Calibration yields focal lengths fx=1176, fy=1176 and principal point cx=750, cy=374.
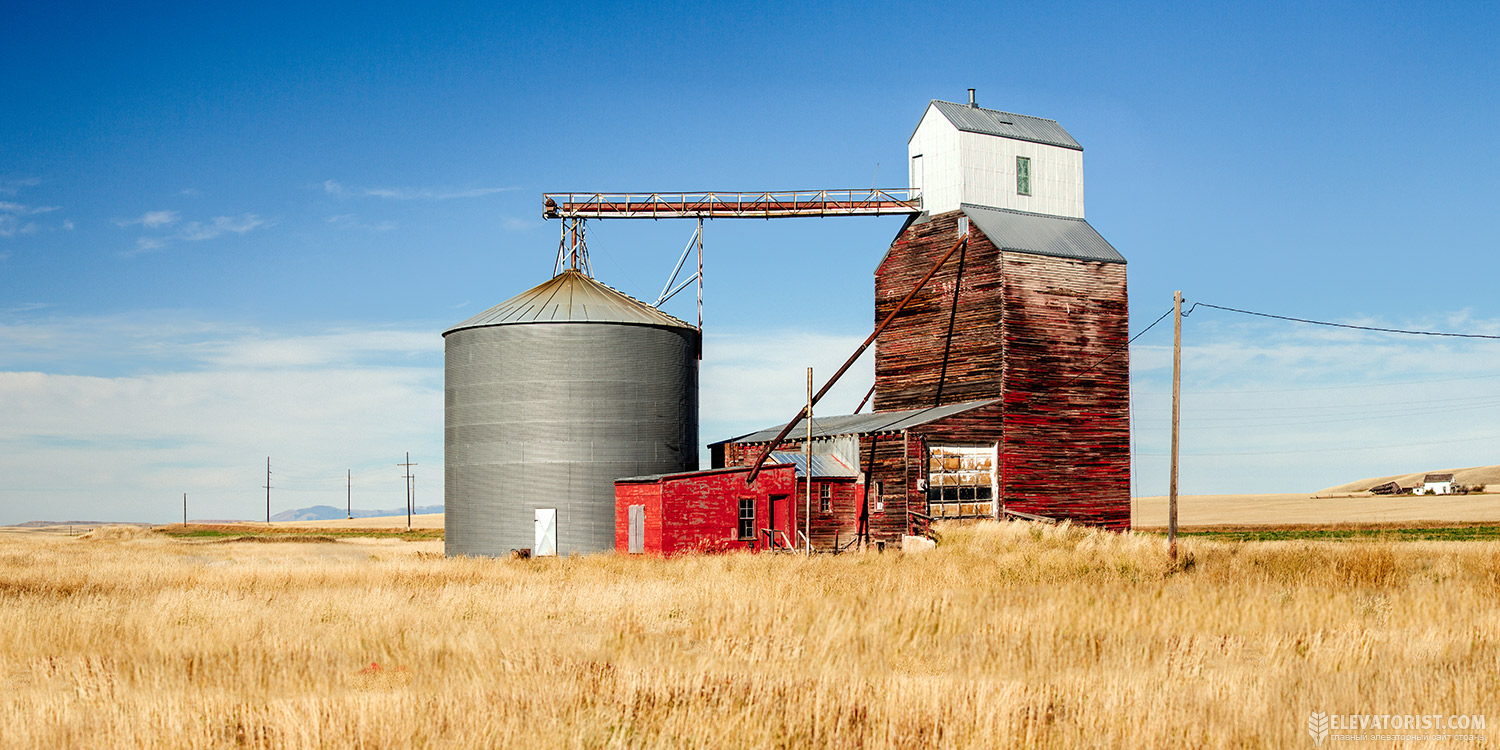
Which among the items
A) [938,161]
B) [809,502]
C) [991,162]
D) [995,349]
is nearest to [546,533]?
[809,502]

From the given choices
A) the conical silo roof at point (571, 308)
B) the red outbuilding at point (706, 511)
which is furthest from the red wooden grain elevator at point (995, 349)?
the conical silo roof at point (571, 308)

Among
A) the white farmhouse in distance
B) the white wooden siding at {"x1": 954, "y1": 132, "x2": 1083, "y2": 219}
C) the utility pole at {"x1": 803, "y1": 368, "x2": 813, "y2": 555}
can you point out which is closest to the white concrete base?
the utility pole at {"x1": 803, "y1": 368, "x2": 813, "y2": 555}

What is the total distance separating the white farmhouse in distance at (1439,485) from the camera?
10462 centimetres

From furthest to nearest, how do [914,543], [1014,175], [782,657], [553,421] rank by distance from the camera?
[1014,175] → [553,421] → [914,543] → [782,657]

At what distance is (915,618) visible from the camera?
575 inches

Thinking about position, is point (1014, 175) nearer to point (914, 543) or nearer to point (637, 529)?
point (914, 543)

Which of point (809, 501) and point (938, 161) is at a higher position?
point (938, 161)

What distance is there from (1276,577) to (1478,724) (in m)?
11.2

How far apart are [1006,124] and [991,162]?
7.50 ft

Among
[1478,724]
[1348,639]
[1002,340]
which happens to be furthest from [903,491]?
[1478,724]

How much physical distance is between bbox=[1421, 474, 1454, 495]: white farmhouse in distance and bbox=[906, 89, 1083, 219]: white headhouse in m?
81.9

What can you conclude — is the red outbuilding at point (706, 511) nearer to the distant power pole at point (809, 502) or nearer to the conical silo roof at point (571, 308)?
the distant power pole at point (809, 502)

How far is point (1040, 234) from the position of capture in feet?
127

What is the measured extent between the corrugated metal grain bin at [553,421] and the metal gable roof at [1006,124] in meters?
12.6
